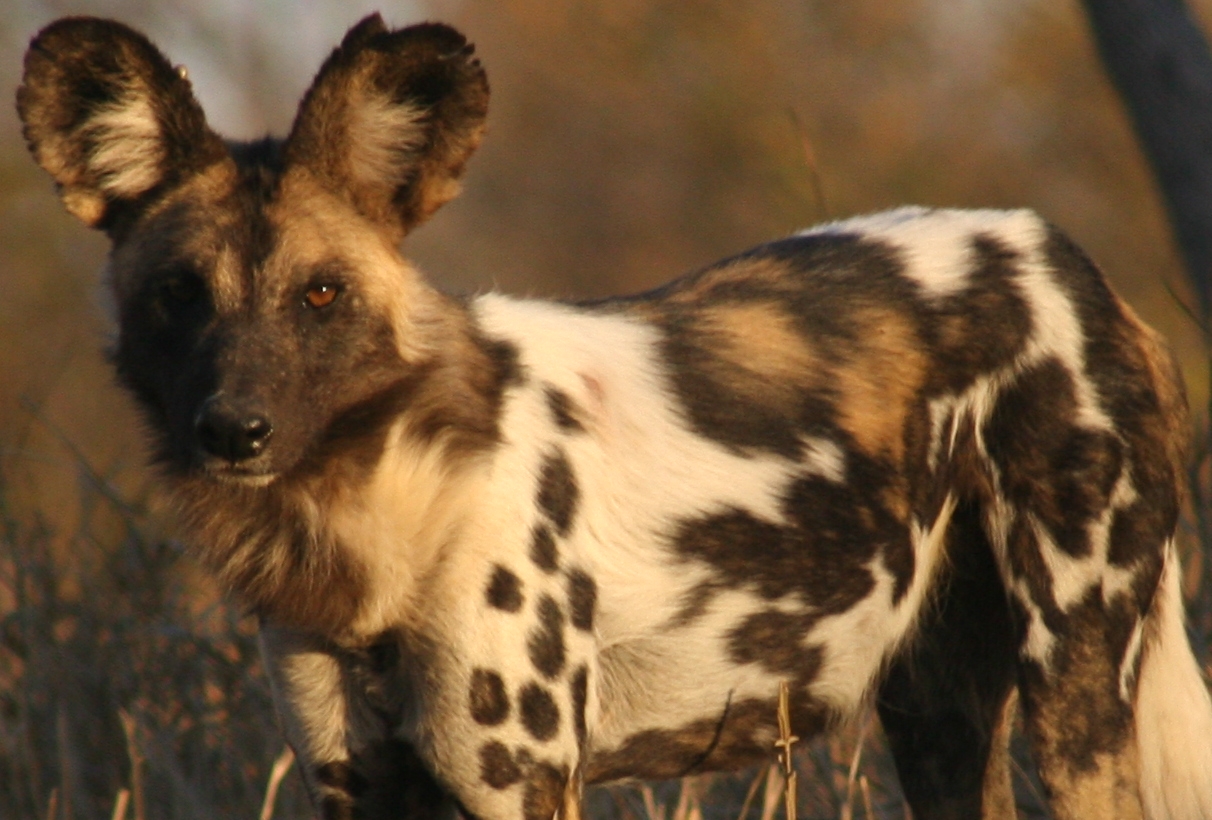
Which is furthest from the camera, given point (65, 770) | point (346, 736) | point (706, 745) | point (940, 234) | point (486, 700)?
point (65, 770)

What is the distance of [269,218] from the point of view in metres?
2.58

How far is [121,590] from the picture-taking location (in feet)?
14.2

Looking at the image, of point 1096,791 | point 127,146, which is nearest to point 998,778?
point 1096,791

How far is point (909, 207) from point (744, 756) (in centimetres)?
120

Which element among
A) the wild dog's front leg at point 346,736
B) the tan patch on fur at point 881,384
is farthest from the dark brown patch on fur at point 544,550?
the tan patch on fur at point 881,384

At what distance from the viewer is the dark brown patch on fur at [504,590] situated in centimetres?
254

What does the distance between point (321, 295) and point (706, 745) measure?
1.02 metres

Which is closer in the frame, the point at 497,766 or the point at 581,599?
the point at 497,766

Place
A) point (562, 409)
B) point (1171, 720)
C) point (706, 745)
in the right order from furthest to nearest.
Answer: point (1171, 720), point (706, 745), point (562, 409)

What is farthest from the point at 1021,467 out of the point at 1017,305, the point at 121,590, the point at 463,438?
the point at 121,590

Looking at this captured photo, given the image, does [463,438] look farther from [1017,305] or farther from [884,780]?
[884,780]

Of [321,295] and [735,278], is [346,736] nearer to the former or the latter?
[321,295]

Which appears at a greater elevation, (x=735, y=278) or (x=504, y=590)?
(x=735, y=278)

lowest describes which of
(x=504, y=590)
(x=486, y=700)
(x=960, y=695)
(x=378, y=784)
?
(x=960, y=695)
